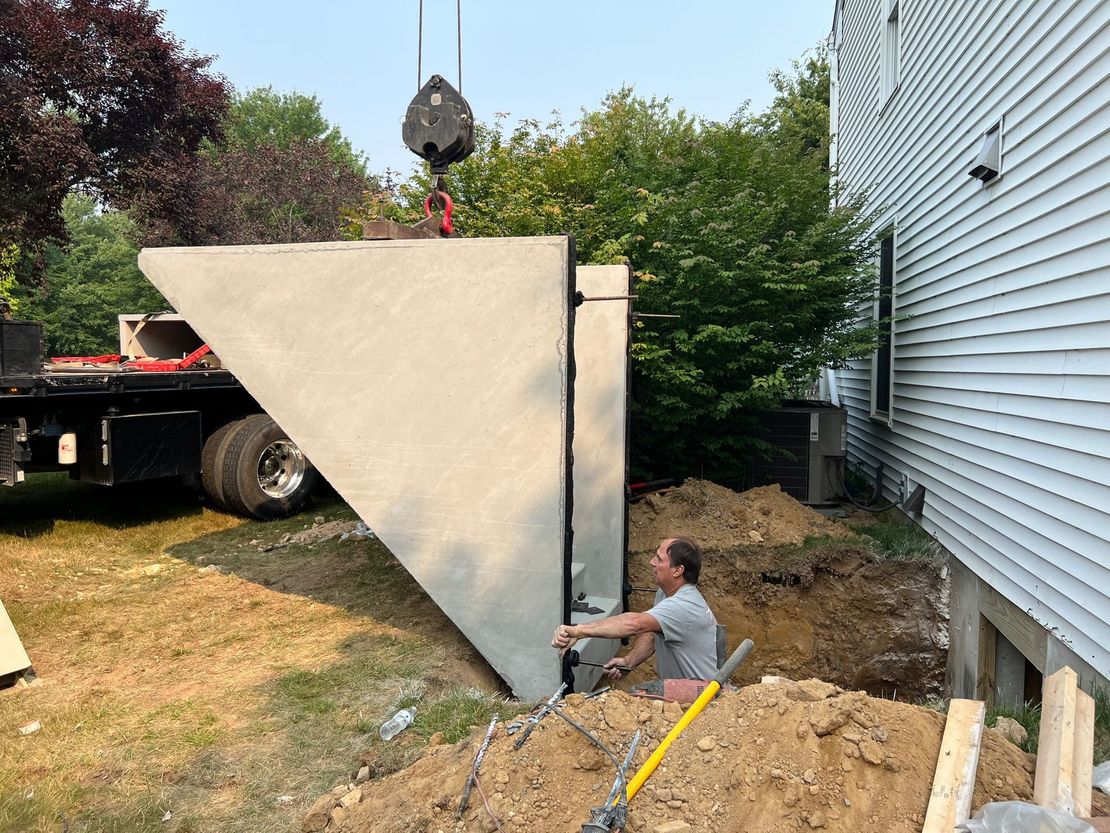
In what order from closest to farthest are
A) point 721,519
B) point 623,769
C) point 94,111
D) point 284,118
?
point 623,769, point 721,519, point 94,111, point 284,118

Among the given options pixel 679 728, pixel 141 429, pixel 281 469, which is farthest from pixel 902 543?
pixel 141 429

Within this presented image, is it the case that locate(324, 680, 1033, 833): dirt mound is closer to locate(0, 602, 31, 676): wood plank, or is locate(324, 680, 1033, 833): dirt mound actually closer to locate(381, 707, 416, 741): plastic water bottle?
locate(381, 707, 416, 741): plastic water bottle

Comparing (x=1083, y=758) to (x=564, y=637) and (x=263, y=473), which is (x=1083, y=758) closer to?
(x=564, y=637)

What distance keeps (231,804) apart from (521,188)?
9918 mm

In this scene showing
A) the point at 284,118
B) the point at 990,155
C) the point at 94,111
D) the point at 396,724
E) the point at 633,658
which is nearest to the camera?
the point at 396,724

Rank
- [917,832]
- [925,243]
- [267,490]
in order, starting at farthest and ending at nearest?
1. [267,490]
2. [925,243]
3. [917,832]

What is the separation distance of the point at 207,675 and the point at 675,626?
273cm

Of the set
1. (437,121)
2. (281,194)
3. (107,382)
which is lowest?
(107,382)

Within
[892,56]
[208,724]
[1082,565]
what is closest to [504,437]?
[208,724]

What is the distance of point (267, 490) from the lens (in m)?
8.02

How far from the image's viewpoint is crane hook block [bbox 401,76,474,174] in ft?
14.7

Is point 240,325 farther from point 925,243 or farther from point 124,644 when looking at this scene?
point 925,243

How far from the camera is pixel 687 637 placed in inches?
140

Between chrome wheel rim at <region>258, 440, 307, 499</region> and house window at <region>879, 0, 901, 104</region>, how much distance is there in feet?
26.8
